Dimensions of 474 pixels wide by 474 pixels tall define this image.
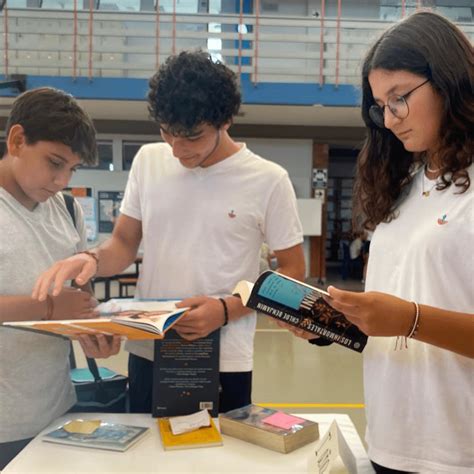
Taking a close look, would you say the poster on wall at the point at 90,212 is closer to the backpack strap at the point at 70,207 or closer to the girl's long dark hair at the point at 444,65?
the backpack strap at the point at 70,207

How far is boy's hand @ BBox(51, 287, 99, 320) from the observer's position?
1206 mm

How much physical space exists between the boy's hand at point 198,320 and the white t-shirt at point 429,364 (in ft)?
1.51

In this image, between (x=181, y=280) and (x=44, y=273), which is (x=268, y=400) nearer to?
(x=181, y=280)

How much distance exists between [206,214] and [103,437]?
2.10 feet

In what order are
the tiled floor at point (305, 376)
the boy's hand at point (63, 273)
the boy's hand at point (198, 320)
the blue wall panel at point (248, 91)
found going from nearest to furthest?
the boy's hand at point (63, 273) → the boy's hand at point (198, 320) → the tiled floor at point (305, 376) → the blue wall panel at point (248, 91)

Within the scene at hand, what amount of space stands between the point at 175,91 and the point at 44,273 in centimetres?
61

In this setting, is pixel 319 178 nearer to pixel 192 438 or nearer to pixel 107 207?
pixel 107 207

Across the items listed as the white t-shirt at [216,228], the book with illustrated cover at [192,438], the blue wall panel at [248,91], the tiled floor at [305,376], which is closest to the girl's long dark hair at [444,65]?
the white t-shirt at [216,228]

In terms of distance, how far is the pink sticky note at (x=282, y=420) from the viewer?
1.18 m

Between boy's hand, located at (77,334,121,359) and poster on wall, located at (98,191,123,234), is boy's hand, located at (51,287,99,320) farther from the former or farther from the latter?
poster on wall, located at (98,191,123,234)

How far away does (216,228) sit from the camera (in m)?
1.42

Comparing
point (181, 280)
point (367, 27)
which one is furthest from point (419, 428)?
point (367, 27)

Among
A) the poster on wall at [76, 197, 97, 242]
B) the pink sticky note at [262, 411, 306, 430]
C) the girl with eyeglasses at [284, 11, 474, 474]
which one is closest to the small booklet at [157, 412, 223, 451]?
the pink sticky note at [262, 411, 306, 430]

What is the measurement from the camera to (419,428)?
93 cm
